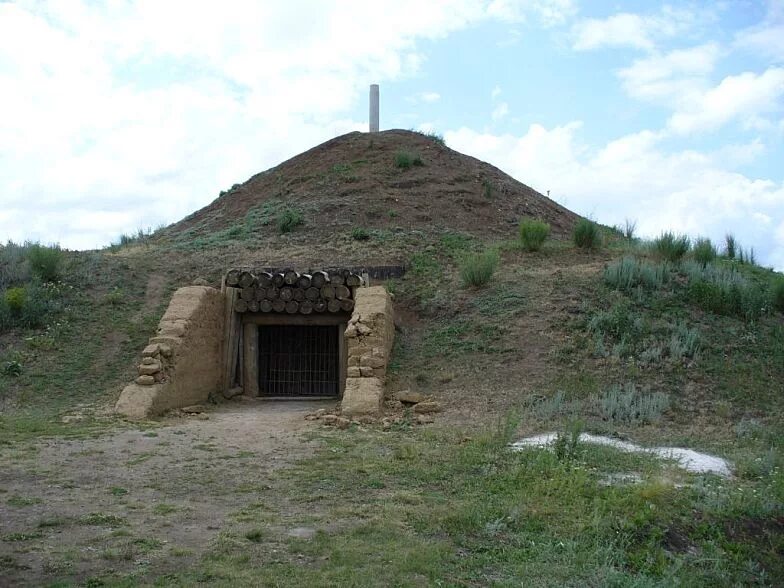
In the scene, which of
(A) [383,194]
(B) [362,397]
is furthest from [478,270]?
(A) [383,194]

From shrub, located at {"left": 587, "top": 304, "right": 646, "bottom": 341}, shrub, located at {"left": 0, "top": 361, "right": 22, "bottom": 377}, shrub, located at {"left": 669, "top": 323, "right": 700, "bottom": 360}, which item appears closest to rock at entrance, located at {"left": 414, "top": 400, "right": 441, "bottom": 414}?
shrub, located at {"left": 587, "top": 304, "right": 646, "bottom": 341}

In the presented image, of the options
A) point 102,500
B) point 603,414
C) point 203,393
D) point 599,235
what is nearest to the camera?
point 102,500

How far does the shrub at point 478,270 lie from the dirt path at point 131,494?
18.4ft

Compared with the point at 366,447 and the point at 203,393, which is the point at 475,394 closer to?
the point at 366,447

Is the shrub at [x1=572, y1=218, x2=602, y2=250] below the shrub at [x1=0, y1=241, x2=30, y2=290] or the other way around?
the other way around

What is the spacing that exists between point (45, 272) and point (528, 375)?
950 centimetres

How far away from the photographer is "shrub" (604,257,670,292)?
45.0ft

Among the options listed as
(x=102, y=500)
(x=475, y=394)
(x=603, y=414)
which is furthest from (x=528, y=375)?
(x=102, y=500)

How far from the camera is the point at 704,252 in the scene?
49.7 ft

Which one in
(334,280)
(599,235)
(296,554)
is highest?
(599,235)

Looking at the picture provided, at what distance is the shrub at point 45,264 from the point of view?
49.9 feet

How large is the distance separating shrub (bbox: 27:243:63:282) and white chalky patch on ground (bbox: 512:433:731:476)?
10.6 m

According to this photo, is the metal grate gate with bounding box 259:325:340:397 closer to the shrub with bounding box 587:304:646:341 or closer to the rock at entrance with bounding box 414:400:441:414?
the rock at entrance with bounding box 414:400:441:414

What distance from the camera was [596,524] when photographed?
5430mm
